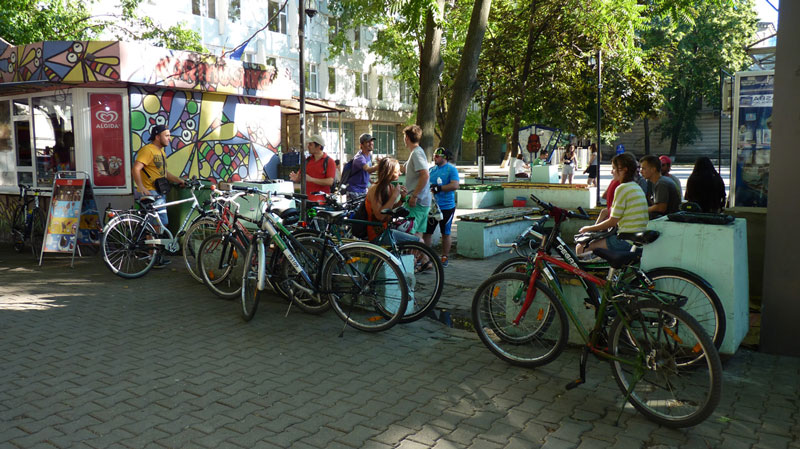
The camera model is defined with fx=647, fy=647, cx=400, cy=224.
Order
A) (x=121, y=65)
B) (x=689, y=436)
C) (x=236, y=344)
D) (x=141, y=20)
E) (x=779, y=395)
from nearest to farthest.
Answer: (x=689, y=436)
(x=779, y=395)
(x=236, y=344)
(x=121, y=65)
(x=141, y=20)

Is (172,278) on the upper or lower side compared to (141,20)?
lower

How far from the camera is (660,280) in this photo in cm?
495

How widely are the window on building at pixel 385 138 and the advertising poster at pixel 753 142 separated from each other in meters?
36.1

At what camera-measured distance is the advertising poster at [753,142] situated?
8.37 m

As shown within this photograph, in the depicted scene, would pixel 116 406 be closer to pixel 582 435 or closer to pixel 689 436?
pixel 582 435

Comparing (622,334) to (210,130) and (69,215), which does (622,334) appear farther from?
(210,130)

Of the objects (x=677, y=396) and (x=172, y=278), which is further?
(x=172, y=278)

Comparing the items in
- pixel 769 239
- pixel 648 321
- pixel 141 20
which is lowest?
pixel 648 321

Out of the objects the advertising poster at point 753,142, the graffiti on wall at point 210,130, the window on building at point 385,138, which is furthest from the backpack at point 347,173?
the window on building at point 385,138

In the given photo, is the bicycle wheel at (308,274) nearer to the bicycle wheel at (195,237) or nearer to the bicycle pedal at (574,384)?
the bicycle wheel at (195,237)

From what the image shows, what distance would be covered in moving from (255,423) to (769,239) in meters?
4.16

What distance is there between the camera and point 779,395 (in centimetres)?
433

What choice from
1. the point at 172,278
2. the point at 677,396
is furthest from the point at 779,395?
the point at 172,278

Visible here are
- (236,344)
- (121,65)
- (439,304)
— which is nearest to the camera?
(236,344)
